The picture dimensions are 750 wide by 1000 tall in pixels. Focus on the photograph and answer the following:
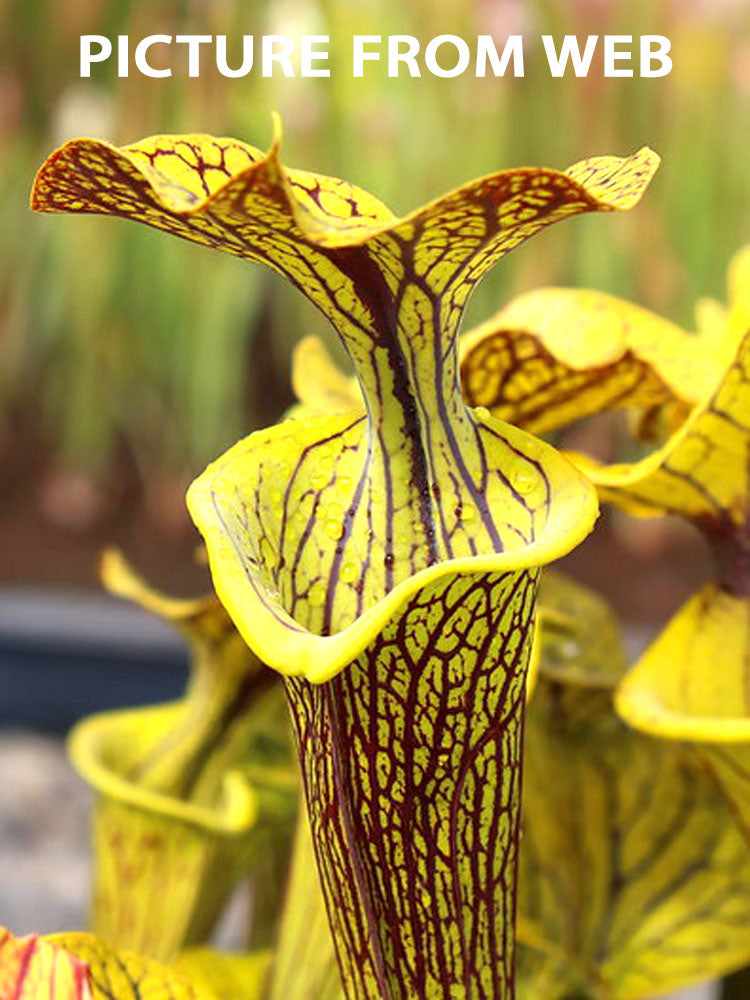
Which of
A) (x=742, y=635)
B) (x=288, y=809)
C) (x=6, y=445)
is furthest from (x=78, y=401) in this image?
(x=742, y=635)

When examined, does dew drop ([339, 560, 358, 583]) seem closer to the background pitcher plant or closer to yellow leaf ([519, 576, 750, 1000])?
the background pitcher plant

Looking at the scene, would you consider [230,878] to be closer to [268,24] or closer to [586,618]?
[586,618]

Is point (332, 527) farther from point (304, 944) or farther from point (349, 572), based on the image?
point (304, 944)

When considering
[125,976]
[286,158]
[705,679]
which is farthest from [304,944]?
[286,158]

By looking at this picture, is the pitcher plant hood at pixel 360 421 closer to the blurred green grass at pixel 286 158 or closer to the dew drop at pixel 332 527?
the dew drop at pixel 332 527

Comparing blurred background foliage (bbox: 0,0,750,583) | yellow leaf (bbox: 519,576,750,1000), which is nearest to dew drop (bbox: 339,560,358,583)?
yellow leaf (bbox: 519,576,750,1000)

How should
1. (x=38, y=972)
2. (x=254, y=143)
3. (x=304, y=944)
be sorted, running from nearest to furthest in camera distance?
(x=38, y=972)
(x=304, y=944)
(x=254, y=143)

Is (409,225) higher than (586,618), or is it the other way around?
(409,225)
